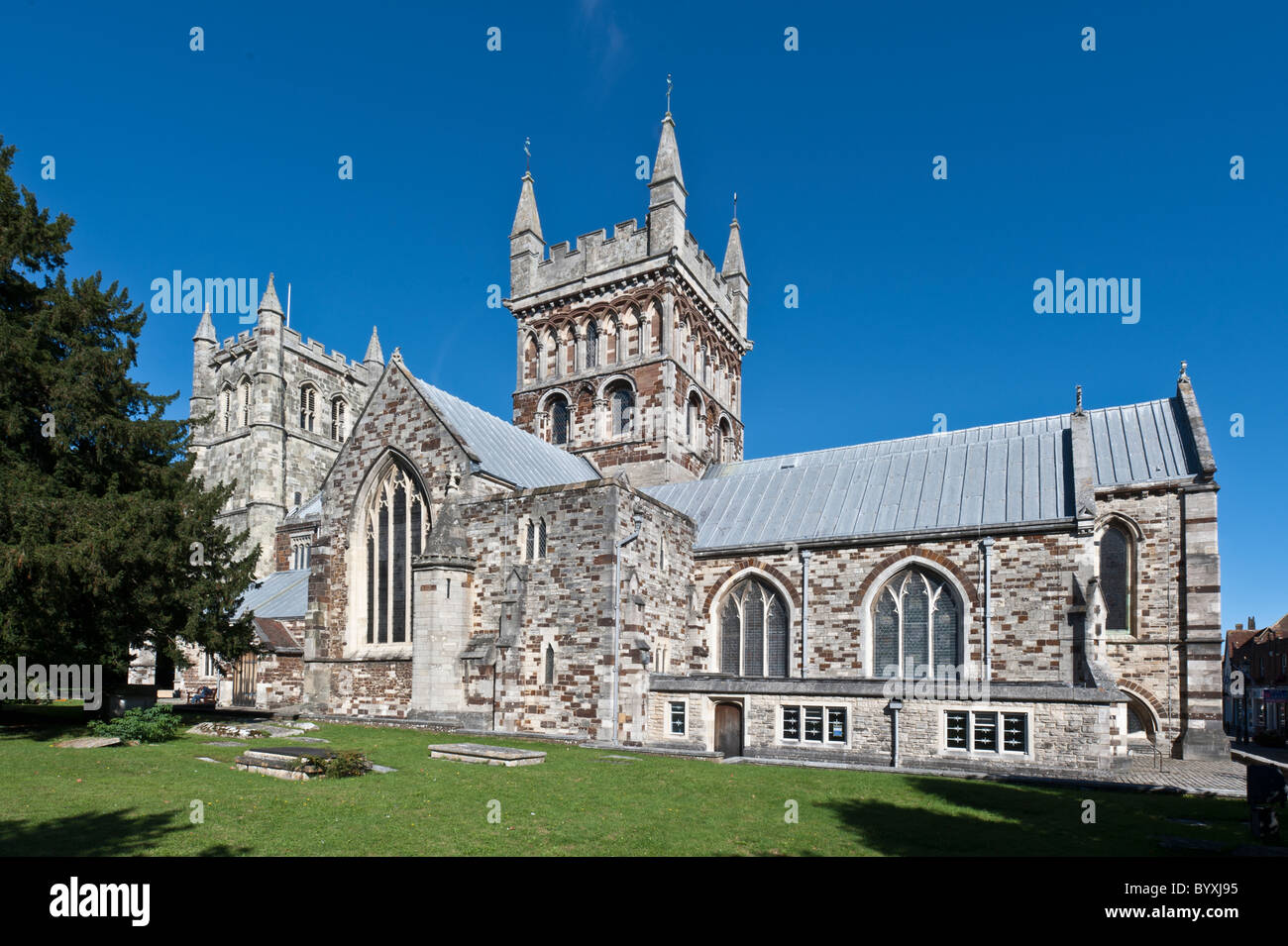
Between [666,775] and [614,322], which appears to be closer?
[666,775]

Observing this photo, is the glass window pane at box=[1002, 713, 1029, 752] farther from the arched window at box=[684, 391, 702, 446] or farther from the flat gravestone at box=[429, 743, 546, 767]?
the arched window at box=[684, 391, 702, 446]

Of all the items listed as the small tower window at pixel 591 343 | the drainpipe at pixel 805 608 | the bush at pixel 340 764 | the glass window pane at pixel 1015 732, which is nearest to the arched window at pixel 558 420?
the small tower window at pixel 591 343

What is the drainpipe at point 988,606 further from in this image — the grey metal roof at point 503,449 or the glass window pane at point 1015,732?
the grey metal roof at point 503,449

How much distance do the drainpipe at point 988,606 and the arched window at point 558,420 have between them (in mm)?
22178

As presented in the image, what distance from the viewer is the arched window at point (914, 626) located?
24016mm

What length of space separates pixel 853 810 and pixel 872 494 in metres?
16.3

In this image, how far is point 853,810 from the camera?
12680 millimetres

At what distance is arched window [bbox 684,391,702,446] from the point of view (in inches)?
1538

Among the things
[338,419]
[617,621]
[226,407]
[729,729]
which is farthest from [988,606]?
[226,407]

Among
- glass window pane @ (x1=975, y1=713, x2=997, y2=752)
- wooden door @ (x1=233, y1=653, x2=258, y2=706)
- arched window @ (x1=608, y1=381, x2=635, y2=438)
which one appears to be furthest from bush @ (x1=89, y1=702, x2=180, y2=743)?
arched window @ (x1=608, y1=381, x2=635, y2=438)

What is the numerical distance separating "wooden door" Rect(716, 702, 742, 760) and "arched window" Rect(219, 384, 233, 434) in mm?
52673

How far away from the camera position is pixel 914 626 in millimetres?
24516

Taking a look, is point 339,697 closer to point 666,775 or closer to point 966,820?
point 666,775

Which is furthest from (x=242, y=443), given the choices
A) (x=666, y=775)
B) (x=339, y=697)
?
(x=666, y=775)
